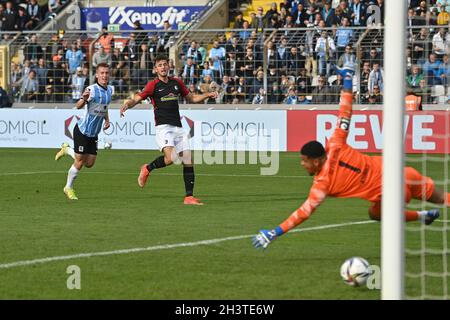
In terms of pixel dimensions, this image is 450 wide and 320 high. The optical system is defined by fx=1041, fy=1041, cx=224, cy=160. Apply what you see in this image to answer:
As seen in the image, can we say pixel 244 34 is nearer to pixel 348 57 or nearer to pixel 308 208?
pixel 348 57

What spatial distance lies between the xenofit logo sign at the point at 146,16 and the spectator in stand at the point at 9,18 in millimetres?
3566

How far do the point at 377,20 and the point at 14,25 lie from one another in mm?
14224

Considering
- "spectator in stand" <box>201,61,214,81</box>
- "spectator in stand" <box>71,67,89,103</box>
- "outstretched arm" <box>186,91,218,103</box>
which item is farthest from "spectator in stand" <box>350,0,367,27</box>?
"outstretched arm" <box>186,91,218,103</box>

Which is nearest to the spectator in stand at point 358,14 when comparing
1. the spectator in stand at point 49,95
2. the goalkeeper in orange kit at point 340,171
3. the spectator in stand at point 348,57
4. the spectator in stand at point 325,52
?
the spectator in stand at point 325,52

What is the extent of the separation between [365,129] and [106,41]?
10487mm

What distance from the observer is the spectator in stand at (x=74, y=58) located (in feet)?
109

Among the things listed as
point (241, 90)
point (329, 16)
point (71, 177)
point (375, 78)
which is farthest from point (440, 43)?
point (71, 177)

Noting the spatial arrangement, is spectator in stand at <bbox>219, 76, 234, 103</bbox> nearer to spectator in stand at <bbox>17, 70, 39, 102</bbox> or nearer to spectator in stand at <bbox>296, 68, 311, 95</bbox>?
spectator in stand at <bbox>296, 68, 311, 95</bbox>

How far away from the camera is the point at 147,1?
3919 cm

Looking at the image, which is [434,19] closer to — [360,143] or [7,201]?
[360,143]

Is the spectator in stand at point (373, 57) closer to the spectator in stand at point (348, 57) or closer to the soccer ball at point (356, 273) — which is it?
the spectator in stand at point (348, 57)

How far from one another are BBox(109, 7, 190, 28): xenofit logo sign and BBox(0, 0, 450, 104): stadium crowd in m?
3.62

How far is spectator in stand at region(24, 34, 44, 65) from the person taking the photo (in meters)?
33.9

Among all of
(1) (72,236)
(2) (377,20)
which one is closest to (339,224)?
(1) (72,236)
